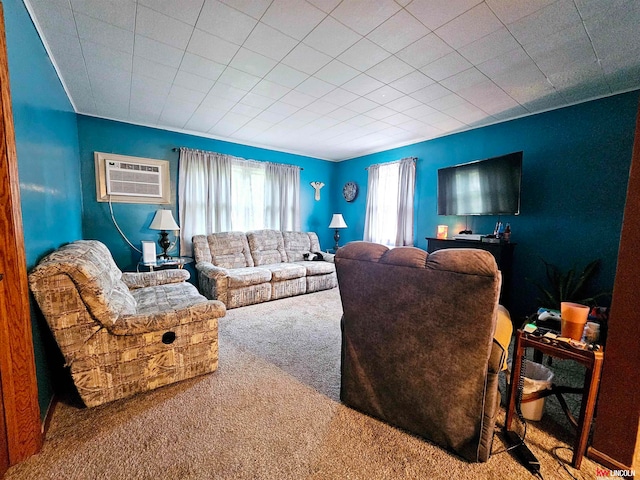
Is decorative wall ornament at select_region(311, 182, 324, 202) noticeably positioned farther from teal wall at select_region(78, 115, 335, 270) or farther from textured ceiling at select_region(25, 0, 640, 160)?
textured ceiling at select_region(25, 0, 640, 160)

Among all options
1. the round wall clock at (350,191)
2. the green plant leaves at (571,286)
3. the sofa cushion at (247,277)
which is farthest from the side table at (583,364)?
the round wall clock at (350,191)

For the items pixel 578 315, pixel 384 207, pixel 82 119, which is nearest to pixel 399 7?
pixel 578 315

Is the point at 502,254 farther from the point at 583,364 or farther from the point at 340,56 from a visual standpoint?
the point at 340,56

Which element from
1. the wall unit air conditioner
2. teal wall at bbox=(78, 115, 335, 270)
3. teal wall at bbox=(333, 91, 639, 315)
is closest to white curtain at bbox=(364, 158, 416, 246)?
teal wall at bbox=(333, 91, 639, 315)

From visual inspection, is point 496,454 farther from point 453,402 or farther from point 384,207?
point 384,207

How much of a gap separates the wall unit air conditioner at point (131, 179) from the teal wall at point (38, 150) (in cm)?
113

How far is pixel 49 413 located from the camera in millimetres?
1454

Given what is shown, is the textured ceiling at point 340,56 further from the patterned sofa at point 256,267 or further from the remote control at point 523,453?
the remote control at point 523,453

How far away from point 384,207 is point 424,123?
5.55 feet

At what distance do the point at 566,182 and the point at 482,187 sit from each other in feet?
2.50

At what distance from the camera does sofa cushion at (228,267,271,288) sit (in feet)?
11.0

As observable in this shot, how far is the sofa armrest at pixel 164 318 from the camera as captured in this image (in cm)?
158

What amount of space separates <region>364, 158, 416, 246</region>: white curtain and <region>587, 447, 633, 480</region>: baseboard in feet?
10.6

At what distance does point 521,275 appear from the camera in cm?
310
